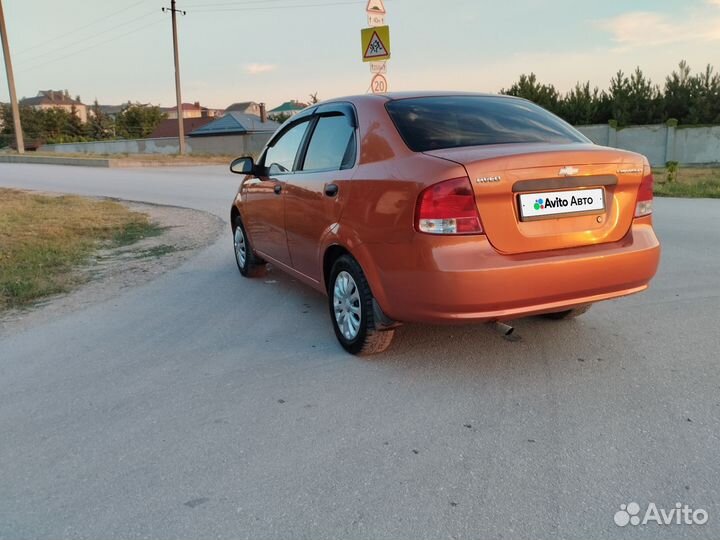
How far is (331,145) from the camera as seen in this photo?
4426 millimetres

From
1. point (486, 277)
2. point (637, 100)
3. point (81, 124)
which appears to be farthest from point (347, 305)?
point (81, 124)

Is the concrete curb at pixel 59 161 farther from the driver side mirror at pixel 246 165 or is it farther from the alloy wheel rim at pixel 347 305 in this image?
the alloy wheel rim at pixel 347 305

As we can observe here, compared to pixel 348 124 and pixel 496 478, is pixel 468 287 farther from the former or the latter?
pixel 348 124

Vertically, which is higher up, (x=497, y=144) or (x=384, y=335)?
(x=497, y=144)

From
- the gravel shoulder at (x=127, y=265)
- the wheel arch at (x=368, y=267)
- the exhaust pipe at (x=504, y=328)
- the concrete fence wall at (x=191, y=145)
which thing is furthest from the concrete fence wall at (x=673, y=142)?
the wheel arch at (x=368, y=267)

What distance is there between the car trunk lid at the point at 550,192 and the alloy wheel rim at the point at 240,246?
3.29 metres

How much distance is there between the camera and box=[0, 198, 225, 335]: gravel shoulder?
5316mm

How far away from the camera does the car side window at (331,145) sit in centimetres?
414

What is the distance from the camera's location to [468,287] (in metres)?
3.26

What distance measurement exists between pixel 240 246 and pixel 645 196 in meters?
4.03

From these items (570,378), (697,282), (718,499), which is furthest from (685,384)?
(697,282)

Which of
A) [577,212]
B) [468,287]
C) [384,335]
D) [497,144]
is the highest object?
[497,144]

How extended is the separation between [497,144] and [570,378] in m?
1.45

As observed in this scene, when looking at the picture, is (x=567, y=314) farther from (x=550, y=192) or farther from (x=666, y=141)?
(x=666, y=141)
